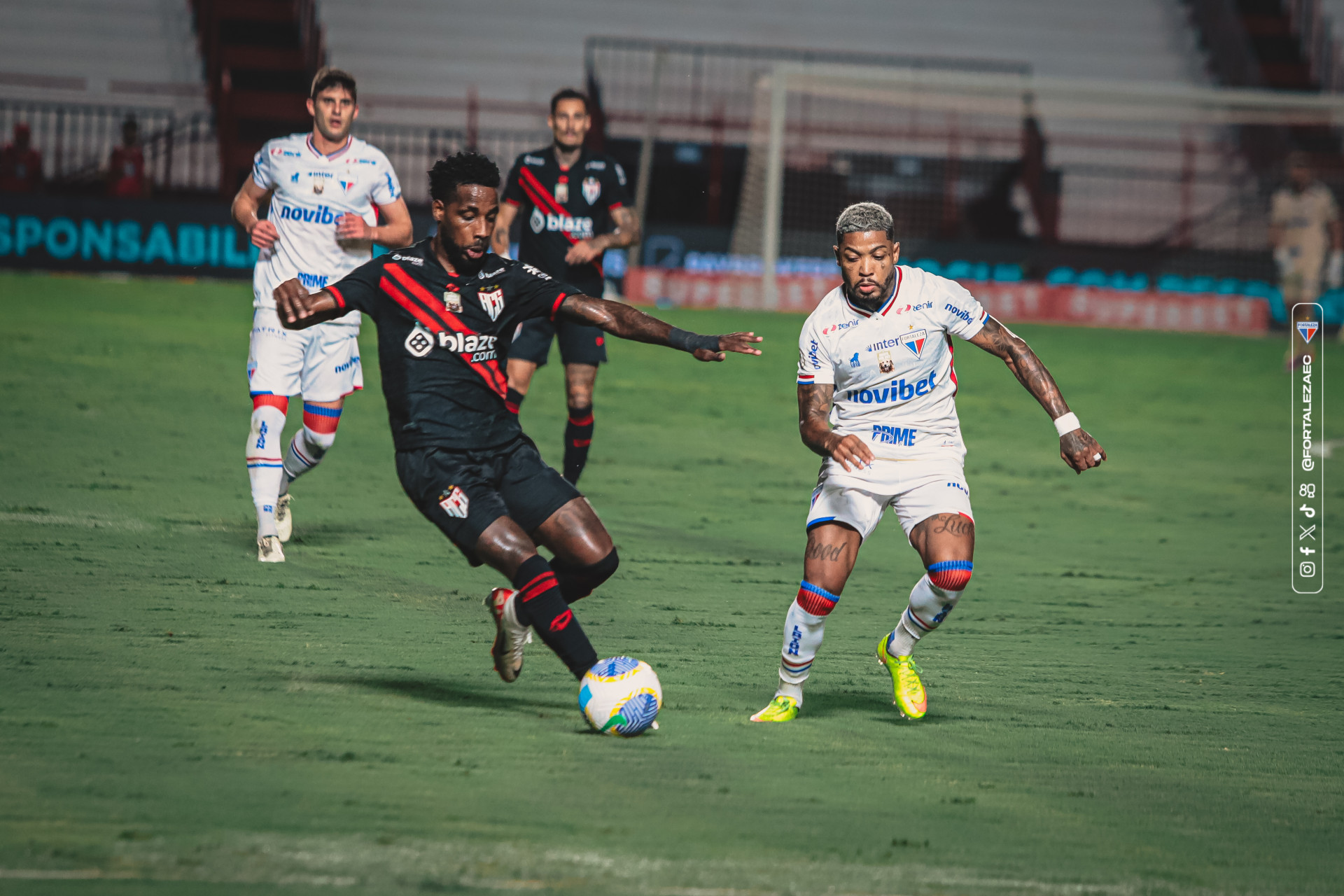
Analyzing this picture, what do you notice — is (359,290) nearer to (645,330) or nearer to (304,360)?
(645,330)

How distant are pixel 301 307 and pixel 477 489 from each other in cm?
90

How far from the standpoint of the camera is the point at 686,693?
5789 millimetres

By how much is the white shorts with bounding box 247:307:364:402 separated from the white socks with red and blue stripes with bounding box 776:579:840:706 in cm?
342

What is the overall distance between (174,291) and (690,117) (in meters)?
9.11

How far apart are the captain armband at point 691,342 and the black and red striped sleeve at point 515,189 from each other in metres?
5.04

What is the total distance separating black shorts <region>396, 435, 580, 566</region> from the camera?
17.6 feet

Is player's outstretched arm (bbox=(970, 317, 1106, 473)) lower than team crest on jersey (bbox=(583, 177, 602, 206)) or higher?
lower

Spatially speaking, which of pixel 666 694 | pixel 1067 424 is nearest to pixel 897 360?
pixel 1067 424

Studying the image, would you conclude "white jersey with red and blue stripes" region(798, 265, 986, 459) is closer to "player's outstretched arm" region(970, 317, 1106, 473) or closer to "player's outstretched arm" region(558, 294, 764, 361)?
"player's outstretched arm" region(970, 317, 1106, 473)

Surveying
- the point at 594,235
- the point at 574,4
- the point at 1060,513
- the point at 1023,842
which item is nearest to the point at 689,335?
the point at 1023,842

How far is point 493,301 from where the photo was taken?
18.5ft

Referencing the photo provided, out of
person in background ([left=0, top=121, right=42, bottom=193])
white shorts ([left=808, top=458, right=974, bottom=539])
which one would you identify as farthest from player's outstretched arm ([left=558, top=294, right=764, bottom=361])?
person in background ([left=0, top=121, right=42, bottom=193])

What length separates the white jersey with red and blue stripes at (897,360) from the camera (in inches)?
228

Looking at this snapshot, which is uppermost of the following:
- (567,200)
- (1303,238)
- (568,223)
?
(1303,238)
